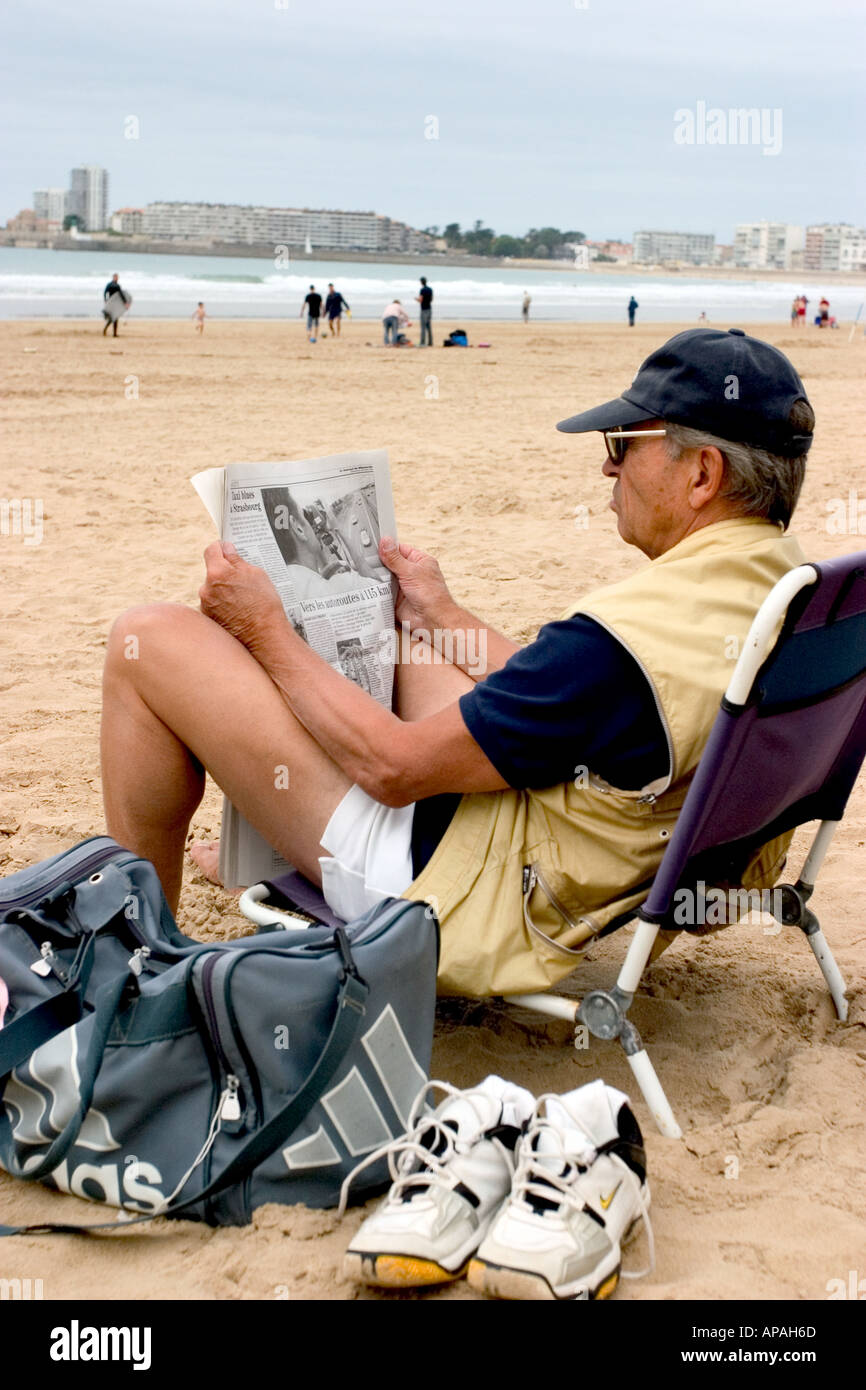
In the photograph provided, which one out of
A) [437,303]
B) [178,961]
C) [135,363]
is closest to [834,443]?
[178,961]

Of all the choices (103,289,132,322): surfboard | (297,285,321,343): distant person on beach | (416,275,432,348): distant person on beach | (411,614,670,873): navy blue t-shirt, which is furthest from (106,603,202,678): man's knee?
(297,285,321,343): distant person on beach

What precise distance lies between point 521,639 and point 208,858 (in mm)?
2015

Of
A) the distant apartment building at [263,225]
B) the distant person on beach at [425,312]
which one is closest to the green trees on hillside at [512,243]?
the distant apartment building at [263,225]

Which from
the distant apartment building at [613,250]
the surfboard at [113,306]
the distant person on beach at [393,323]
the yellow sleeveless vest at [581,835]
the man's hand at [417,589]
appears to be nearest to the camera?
the yellow sleeveless vest at [581,835]

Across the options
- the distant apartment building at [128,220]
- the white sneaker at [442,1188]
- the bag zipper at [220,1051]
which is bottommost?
the white sneaker at [442,1188]

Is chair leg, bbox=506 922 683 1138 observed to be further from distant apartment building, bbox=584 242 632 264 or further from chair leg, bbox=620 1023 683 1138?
distant apartment building, bbox=584 242 632 264

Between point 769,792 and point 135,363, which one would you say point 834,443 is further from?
point 135,363

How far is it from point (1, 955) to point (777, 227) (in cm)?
13020

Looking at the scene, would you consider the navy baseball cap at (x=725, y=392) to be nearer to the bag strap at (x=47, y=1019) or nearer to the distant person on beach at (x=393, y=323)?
the bag strap at (x=47, y=1019)

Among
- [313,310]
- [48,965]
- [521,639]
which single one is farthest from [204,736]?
[313,310]

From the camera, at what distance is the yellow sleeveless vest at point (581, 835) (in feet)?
6.59

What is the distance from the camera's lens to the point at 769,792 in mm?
2074

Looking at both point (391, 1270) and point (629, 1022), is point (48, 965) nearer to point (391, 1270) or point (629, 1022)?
point (391, 1270)
